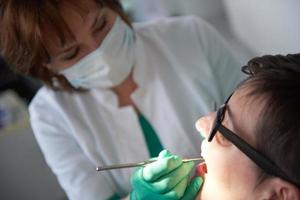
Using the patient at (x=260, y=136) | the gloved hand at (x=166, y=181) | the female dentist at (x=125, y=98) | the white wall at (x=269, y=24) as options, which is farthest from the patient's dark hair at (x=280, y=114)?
the female dentist at (x=125, y=98)

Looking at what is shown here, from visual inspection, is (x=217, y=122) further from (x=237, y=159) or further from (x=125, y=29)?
(x=125, y=29)

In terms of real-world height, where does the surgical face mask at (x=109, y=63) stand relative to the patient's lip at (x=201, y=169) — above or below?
above

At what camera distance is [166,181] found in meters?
0.82

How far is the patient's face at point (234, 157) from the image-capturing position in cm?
71

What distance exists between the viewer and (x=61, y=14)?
1.11m

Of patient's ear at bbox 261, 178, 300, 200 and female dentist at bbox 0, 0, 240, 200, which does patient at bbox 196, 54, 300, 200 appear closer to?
patient's ear at bbox 261, 178, 300, 200

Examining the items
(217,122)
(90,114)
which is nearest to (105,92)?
(90,114)

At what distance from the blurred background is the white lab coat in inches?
Answer: 5.0

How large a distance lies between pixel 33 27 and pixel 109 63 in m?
0.23

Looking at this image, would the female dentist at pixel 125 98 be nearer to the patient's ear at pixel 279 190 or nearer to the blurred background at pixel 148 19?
the blurred background at pixel 148 19

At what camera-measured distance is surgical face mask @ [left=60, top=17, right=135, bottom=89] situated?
1178mm

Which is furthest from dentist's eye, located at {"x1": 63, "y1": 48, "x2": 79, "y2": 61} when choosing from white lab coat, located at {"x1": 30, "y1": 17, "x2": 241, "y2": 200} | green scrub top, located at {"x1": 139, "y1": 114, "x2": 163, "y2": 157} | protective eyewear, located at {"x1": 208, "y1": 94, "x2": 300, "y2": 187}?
protective eyewear, located at {"x1": 208, "y1": 94, "x2": 300, "y2": 187}

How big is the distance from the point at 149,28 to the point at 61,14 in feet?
1.11

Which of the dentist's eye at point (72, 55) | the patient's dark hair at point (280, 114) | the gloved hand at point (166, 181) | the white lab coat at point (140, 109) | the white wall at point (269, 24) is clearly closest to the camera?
the patient's dark hair at point (280, 114)
